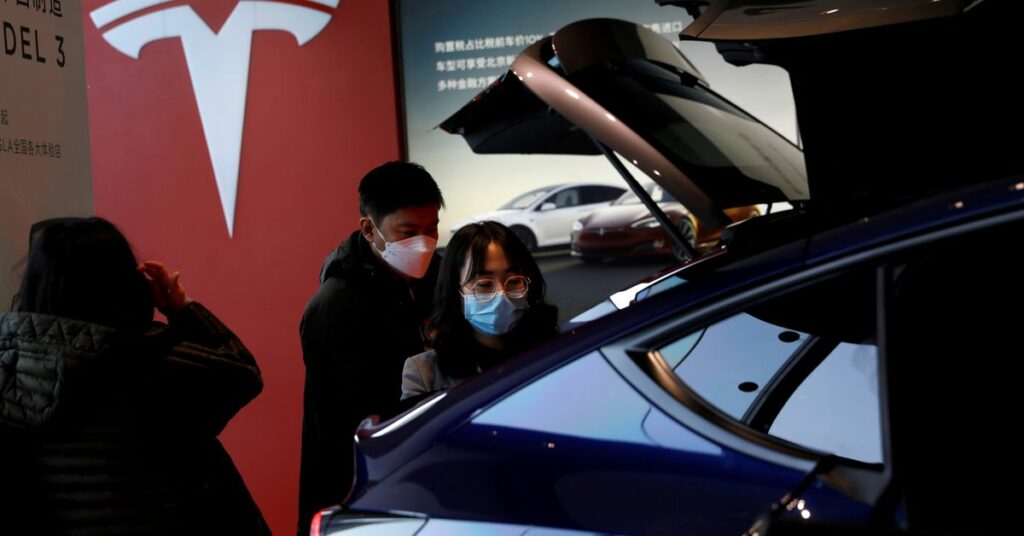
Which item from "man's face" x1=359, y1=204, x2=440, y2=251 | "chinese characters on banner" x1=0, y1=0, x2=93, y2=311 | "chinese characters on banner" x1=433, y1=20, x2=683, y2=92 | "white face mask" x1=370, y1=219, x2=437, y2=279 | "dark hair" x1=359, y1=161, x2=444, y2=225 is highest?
"chinese characters on banner" x1=433, y1=20, x2=683, y2=92

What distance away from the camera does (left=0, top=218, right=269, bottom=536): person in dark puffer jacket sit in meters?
1.90

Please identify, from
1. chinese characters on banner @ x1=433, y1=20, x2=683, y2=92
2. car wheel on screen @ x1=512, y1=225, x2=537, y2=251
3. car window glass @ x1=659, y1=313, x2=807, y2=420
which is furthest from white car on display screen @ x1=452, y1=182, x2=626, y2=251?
car window glass @ x1=659, y1=313, x2=807, y2=420

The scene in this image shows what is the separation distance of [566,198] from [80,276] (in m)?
2.58

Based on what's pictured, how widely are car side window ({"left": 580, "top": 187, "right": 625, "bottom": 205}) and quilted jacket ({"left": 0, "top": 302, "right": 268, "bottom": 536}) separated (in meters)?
2.41

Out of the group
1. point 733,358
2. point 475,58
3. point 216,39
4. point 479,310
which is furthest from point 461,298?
point 216,39

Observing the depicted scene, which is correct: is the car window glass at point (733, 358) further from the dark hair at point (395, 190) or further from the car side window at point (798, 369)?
the dark hair at point (395, 190)

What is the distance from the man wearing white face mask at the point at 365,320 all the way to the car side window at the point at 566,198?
147 centimetres

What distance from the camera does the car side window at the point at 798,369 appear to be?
66.8 inches

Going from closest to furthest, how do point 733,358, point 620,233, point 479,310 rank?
point 733,358 → point 479,310 → point 620,233

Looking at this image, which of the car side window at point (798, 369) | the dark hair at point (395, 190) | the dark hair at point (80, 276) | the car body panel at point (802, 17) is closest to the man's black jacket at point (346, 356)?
the dark hair at point (395, 190)

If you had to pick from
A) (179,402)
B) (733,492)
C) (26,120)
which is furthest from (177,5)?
(733,492)

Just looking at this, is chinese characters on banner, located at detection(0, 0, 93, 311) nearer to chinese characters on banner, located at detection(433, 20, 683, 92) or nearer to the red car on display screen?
chinese characters on banner, located at detection(433, 20, 683, 92)

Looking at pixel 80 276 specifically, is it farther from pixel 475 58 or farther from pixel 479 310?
pixel 475 58

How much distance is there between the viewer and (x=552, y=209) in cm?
431
